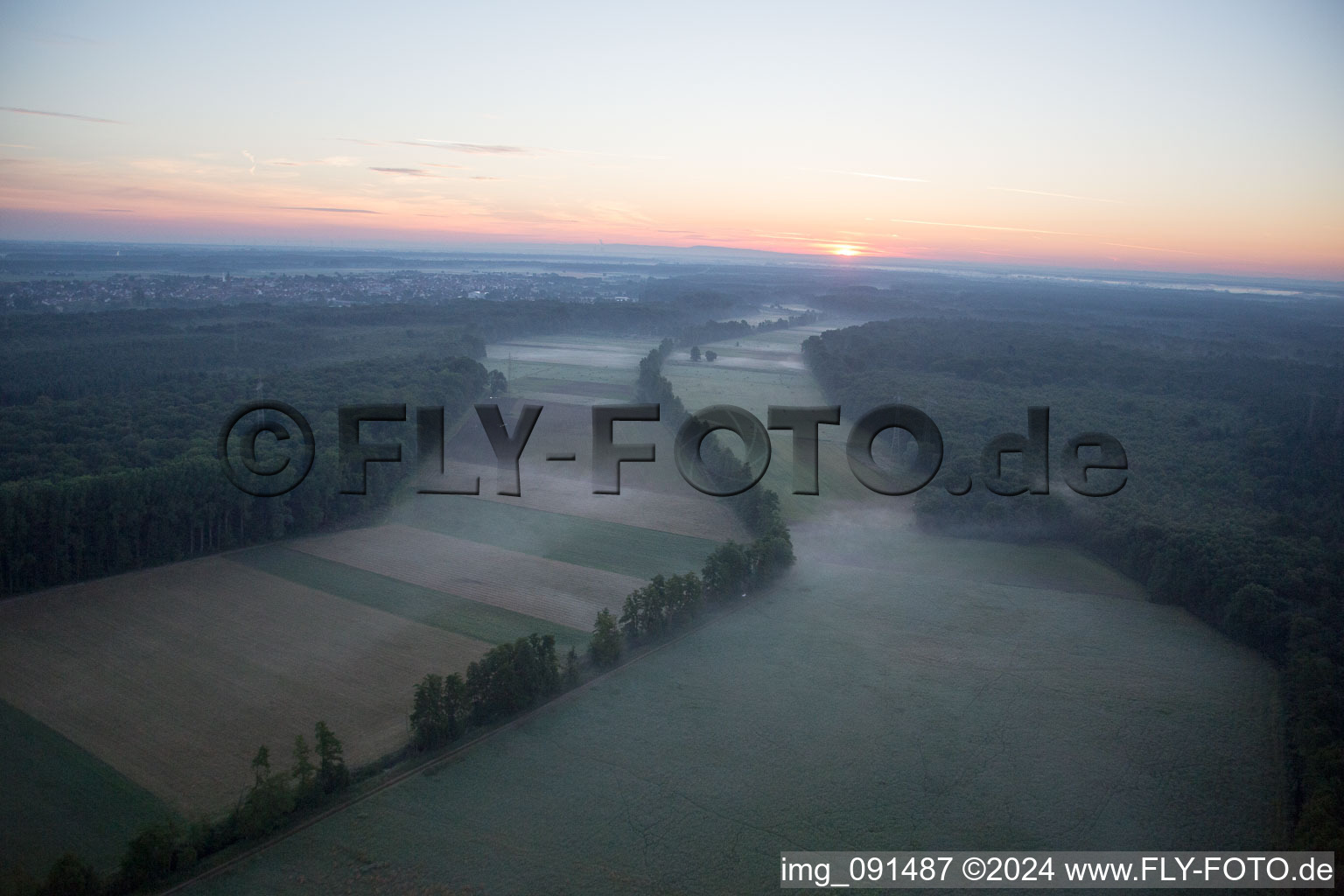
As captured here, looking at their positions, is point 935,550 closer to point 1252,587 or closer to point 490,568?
point 1252,587

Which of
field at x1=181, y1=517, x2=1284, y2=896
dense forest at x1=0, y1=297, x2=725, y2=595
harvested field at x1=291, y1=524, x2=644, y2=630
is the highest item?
A: dense forest at x1=0, y1=297, x2=725, y2=595

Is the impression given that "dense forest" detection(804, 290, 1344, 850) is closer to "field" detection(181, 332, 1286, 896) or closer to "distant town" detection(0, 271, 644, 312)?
"field" detection(181, 332, 1286, 896)

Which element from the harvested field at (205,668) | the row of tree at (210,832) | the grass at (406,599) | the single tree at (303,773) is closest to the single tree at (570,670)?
the grass at (406,599)

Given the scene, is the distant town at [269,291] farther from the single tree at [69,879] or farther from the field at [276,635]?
the single tree at [69,879]

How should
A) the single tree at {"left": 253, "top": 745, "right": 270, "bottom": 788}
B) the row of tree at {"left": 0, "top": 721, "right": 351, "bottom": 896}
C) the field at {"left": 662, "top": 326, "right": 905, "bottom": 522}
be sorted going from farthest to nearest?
the field at {"left": 662, "top": 326, "right": 905, "bottom": 522}
the single tree at {"left": 253, "top": 745, "right": 270, "bottom": 788}
the row of tree at {"left": 0, "top": 721, "right": 351, "bottom": 896}

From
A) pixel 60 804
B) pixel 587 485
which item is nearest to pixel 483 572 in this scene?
pixel 587 485

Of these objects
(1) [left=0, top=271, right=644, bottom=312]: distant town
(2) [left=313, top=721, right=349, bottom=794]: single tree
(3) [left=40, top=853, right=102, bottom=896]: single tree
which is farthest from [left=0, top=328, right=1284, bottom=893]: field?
(1) [left=0, top=271, right=644, bottom=312]: distant town

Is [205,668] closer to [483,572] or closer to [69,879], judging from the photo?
[69,879]

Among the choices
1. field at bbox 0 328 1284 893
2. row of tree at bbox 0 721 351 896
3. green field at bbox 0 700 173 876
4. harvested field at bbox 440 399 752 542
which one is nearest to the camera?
row of tree at bbox 0 721 351 896
